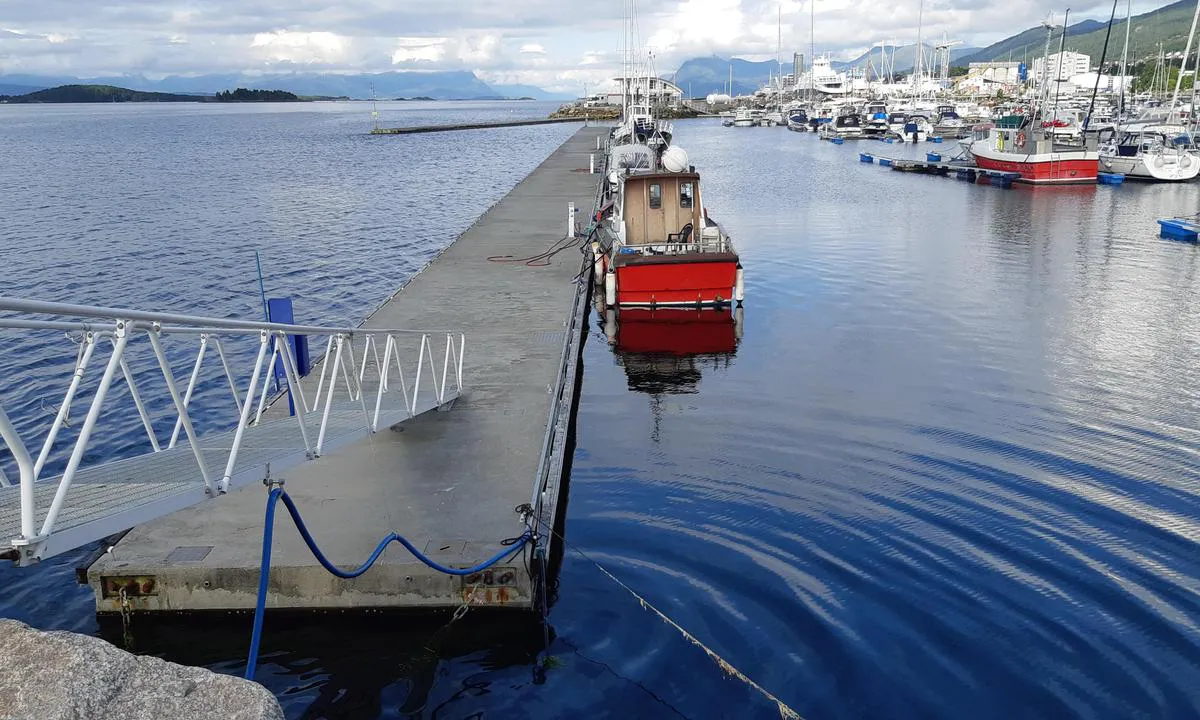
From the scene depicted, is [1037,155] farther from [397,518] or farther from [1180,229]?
[397,518]

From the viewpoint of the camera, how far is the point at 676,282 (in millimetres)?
22312

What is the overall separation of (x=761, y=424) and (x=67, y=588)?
33.1 feet

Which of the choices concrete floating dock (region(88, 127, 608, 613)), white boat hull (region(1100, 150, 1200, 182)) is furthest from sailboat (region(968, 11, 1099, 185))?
concrete floating dock (region(88, 127, 608, 613))

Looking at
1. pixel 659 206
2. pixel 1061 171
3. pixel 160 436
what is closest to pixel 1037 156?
Result: pixel 1061 171

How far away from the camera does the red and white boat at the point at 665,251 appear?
22141 mm

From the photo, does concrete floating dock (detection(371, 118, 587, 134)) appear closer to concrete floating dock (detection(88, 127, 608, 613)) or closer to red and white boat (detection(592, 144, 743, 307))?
red and white boat (detection(592, 144, 743, 307))

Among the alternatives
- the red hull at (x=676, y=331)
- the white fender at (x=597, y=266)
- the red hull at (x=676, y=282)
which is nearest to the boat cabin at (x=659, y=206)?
the white fender at (x=597, y=266)

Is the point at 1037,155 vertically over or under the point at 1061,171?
over

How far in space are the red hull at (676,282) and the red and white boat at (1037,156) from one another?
3678 centimetres

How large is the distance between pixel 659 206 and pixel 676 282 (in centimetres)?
284

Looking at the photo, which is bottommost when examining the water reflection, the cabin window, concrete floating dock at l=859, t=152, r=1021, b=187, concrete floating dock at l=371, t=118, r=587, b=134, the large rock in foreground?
the water reflection

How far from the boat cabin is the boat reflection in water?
8.30 feet

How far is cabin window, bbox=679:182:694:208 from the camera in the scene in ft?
78.9

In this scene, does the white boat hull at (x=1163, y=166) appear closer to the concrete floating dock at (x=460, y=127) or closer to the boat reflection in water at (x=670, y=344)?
the boat reflection in water at (x=670, y=344)
